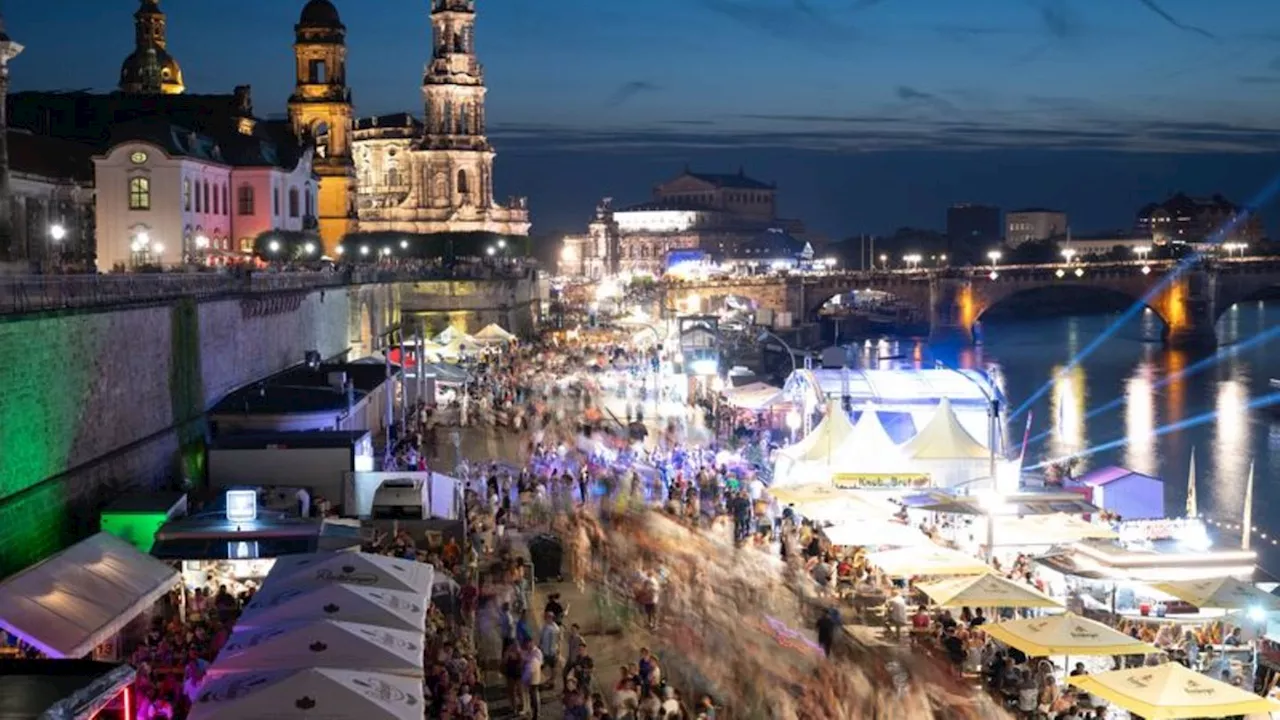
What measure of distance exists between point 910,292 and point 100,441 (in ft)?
323

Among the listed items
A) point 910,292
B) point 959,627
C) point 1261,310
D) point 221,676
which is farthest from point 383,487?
point 1261,310

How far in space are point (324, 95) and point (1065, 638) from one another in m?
55.3

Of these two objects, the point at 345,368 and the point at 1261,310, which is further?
the point at 1261,310

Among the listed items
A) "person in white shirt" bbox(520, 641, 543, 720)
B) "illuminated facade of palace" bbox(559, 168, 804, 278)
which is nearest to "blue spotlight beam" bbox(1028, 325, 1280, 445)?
"person in white shirt" bbox(520, 641, 543, 720)

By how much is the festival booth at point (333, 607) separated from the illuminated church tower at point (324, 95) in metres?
54.3

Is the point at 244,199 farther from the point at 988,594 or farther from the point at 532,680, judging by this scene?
the point at 532,680

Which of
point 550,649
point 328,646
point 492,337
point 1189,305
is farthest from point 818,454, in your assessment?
point 1189,305

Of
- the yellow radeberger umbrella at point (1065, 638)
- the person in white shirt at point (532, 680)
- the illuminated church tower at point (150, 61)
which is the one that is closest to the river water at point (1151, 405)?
the yellow radeberger umbrella at point (1065, 638)

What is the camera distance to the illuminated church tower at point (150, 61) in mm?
73750

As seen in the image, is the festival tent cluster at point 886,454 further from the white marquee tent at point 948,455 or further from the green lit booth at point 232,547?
the green lit booth at point 232,547

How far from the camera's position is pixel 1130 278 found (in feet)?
371

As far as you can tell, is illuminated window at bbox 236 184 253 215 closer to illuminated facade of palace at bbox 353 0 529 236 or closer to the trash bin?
illuminated facade of palace at bbox 353 0 529 236

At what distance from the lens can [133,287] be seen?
24047mm

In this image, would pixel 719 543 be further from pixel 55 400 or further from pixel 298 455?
pixel 55 400
